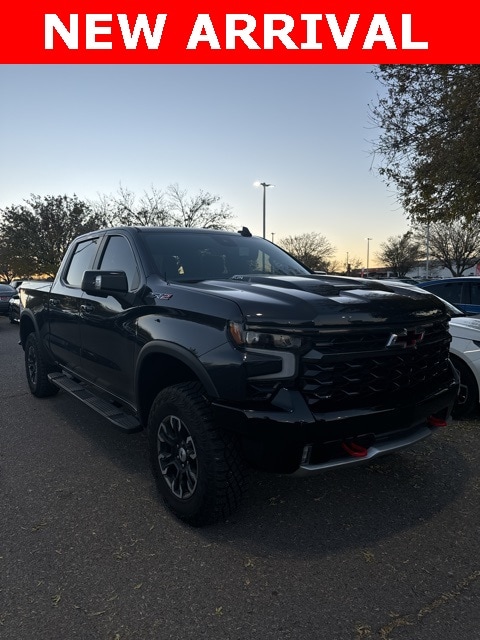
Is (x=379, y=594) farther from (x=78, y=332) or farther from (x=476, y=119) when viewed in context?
(x=476, y=119)

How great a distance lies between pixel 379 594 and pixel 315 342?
4.19 feet

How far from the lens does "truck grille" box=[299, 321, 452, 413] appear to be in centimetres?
238

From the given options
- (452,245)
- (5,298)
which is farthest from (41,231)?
(452,245)

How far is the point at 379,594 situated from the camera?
86.0 inches

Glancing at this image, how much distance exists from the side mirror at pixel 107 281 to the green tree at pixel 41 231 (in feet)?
90.4

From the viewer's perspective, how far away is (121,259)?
12.3 ft

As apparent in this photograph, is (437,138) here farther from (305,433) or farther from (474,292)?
(305,433)

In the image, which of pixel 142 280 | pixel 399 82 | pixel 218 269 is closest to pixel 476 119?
pixel 399 82

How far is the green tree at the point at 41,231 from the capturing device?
29.2m

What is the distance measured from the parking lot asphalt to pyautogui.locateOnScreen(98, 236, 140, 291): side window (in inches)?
60.8

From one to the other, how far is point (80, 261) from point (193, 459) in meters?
2.82

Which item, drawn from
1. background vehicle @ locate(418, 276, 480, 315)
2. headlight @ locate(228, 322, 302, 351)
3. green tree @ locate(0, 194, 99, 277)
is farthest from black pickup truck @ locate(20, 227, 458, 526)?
green tree @ locate(0, 194, 99, 277)

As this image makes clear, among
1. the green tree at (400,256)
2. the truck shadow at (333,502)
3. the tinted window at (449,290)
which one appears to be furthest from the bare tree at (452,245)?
the truck shadow at (333,502)

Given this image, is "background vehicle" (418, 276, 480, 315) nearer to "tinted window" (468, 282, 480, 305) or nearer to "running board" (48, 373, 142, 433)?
"tinted window" (468, 282, 480, 305)
